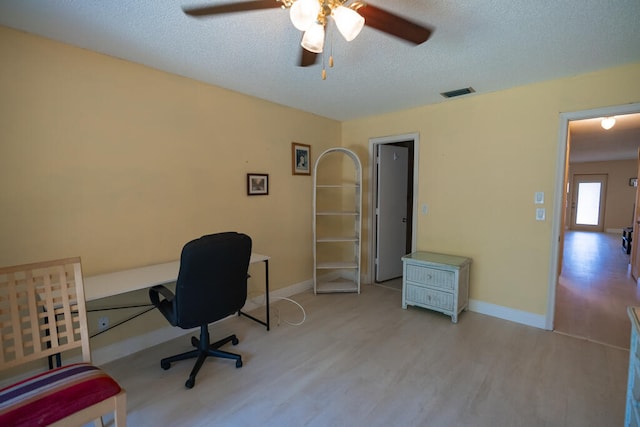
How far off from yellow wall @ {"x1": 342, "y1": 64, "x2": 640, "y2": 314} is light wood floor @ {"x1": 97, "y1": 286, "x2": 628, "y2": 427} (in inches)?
23.0

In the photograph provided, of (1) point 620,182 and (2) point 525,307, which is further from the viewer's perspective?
(1) point 620,182

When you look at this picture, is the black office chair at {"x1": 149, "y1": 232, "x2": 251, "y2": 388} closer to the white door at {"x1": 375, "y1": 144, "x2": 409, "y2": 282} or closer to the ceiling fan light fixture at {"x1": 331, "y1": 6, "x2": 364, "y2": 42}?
the ceiling fan light fixture at {"x1": 331, "y1": 6, "x2": 364, "y2": 42}

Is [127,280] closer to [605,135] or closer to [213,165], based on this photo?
[213,165]

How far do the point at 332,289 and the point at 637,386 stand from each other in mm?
2802

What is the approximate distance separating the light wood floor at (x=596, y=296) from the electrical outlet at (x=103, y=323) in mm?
3956

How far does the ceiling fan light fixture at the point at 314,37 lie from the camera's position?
137 cm

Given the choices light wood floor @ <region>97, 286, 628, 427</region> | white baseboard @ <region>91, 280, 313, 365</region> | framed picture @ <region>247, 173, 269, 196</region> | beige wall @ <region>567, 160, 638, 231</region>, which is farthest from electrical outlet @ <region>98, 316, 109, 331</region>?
beige wall @ <region>567, 160, 638, 231</region>

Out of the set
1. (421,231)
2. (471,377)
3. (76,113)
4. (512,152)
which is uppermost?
(76,113)

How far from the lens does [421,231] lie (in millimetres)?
3602

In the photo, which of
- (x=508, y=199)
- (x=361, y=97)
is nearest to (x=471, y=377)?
(x=508, y=199)

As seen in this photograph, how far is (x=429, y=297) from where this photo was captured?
10.2 feet

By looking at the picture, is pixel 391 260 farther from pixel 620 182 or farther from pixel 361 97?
pixel 620 182

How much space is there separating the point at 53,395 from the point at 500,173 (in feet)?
12.0

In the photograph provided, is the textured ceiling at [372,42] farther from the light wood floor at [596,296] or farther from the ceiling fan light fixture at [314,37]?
the light wood floor at [596,296]
